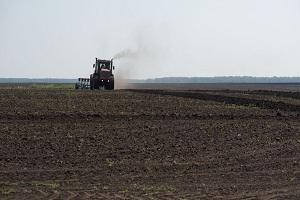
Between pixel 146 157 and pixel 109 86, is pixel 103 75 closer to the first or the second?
pixel 109 86

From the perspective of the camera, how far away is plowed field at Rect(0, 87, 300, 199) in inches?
448

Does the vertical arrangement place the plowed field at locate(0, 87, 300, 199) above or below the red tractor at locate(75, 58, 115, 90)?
below

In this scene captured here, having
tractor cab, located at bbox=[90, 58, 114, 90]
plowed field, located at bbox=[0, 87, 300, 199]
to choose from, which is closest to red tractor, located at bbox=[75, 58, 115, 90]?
tractor cab, located at bbox=[90, 58, 114, 90]

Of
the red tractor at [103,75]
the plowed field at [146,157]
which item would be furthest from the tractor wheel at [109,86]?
the plowed field at [146,157]

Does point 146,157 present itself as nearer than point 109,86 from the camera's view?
Yes

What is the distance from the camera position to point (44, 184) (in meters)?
11.7

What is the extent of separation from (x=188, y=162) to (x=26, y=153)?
436 cm

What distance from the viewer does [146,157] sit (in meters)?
15.1

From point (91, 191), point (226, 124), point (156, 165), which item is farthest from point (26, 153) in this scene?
point (226, 124)

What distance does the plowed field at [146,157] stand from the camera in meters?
11.4

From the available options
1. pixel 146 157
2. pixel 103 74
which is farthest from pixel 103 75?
pixel 146 157

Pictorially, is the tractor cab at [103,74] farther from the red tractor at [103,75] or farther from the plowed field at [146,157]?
the plowed field at [146,157]

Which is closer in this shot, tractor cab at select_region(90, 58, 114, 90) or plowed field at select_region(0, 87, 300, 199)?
plowed field at select_region(0, 87, 300, 199)

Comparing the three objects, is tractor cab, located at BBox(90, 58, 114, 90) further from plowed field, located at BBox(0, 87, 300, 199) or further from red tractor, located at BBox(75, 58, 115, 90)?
plowed field, located at BBox(0, 87, 300, 199)
